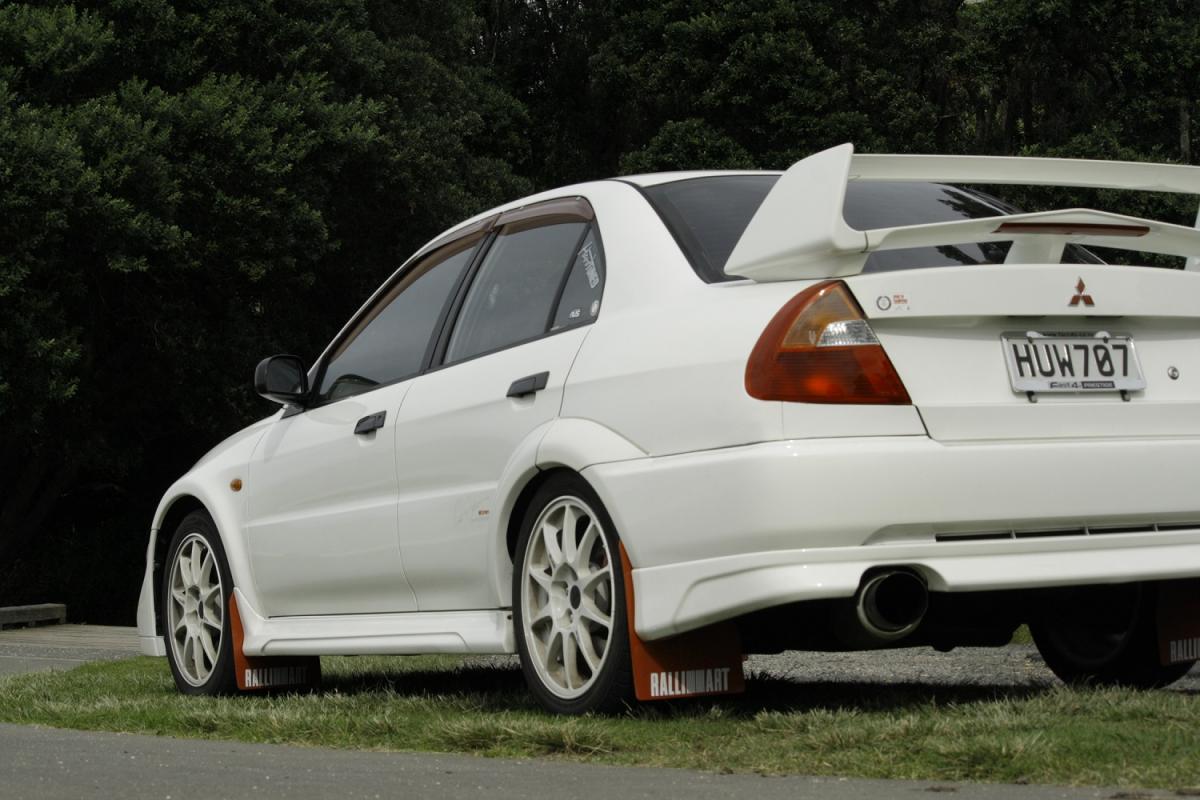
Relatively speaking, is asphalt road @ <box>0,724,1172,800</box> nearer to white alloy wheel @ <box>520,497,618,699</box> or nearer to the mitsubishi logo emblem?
white alloy wheel @ <box>520,497,618,699</box>

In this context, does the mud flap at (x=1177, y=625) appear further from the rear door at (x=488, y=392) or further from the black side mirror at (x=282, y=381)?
the black side mirror at (x=282, y=381)

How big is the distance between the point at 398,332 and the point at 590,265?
4.57 feet

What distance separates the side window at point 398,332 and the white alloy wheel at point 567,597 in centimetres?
124

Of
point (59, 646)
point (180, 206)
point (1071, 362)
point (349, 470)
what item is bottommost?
point (59, 646)

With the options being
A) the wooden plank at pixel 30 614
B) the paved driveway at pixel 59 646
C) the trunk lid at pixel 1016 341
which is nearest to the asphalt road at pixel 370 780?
the trunk lid at pixel 1016 341

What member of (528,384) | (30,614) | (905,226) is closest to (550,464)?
(528,384)

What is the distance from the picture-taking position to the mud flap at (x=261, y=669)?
7.32 m

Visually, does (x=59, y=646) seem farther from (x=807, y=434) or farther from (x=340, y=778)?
(x=807, y=434)

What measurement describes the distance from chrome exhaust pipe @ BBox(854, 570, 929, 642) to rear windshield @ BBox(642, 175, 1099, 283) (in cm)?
88

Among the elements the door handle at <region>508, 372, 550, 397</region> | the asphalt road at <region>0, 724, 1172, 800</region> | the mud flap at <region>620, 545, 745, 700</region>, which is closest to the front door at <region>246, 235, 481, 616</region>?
the door handle at <region>508, 372, 550, 397</region>

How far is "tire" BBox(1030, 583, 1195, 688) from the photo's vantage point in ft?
18.4

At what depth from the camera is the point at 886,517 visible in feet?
15.4

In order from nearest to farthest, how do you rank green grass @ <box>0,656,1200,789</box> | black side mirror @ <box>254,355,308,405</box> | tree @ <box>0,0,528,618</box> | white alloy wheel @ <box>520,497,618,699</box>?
green grass @ <box>0,656,1200,789</box> → white alloy wheel @ <box>520,497,618,699</box> → black side mirror @ <box>254,355,308,405</box> → tree @ <box>0,0,528,618</box>

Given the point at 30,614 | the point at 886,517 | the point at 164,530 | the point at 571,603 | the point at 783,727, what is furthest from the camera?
the point at 30,614
